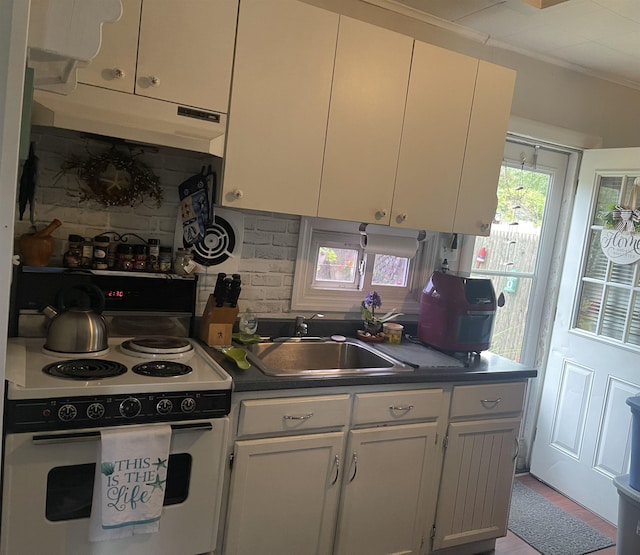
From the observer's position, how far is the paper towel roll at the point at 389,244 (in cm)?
265

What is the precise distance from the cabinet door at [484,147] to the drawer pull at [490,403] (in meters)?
0.78

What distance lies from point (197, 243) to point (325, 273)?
2.20 ft

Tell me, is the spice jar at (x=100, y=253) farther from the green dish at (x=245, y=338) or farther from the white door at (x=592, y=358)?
the white door at (x=592, y=358)

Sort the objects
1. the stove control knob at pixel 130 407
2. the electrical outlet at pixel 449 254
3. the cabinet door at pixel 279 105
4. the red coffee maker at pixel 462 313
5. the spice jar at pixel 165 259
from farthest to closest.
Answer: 1. the electrical outlet at pixel 449 254
2. the red coffee maker at pixel 462 313
3. the spice jar at pixel 165 259
4. the cabinet door at pixel 279 105
5. the stove control knob at pixel 130 407

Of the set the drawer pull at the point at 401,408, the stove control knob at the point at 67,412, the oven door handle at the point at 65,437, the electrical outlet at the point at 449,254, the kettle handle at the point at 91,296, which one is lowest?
the oven door handle at the point at 65,437

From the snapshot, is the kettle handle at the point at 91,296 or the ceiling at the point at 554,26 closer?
the kettle handle at the point at 91,296

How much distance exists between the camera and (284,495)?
200cm

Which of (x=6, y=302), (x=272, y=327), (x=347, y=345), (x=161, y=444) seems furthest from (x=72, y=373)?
(x=347, y=345)

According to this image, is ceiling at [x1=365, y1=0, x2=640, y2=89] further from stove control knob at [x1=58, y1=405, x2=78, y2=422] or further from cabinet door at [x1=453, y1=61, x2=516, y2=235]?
stove control knob at [x1=58, y1=405, x2=78, y2=422]

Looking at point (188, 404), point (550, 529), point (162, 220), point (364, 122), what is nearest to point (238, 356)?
point (188, 404)

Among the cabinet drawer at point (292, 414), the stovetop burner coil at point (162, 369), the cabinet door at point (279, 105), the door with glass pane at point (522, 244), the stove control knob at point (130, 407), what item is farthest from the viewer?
the door with glass pane at point (522, 244)

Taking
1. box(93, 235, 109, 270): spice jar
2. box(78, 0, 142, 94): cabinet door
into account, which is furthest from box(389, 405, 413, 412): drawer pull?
box(78, 0, 142, 94): cabinet door

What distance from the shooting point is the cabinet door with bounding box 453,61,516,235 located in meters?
2.52

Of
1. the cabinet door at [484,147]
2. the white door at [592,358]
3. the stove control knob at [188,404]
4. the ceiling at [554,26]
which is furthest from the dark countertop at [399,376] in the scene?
the ceiling at [554,26]
